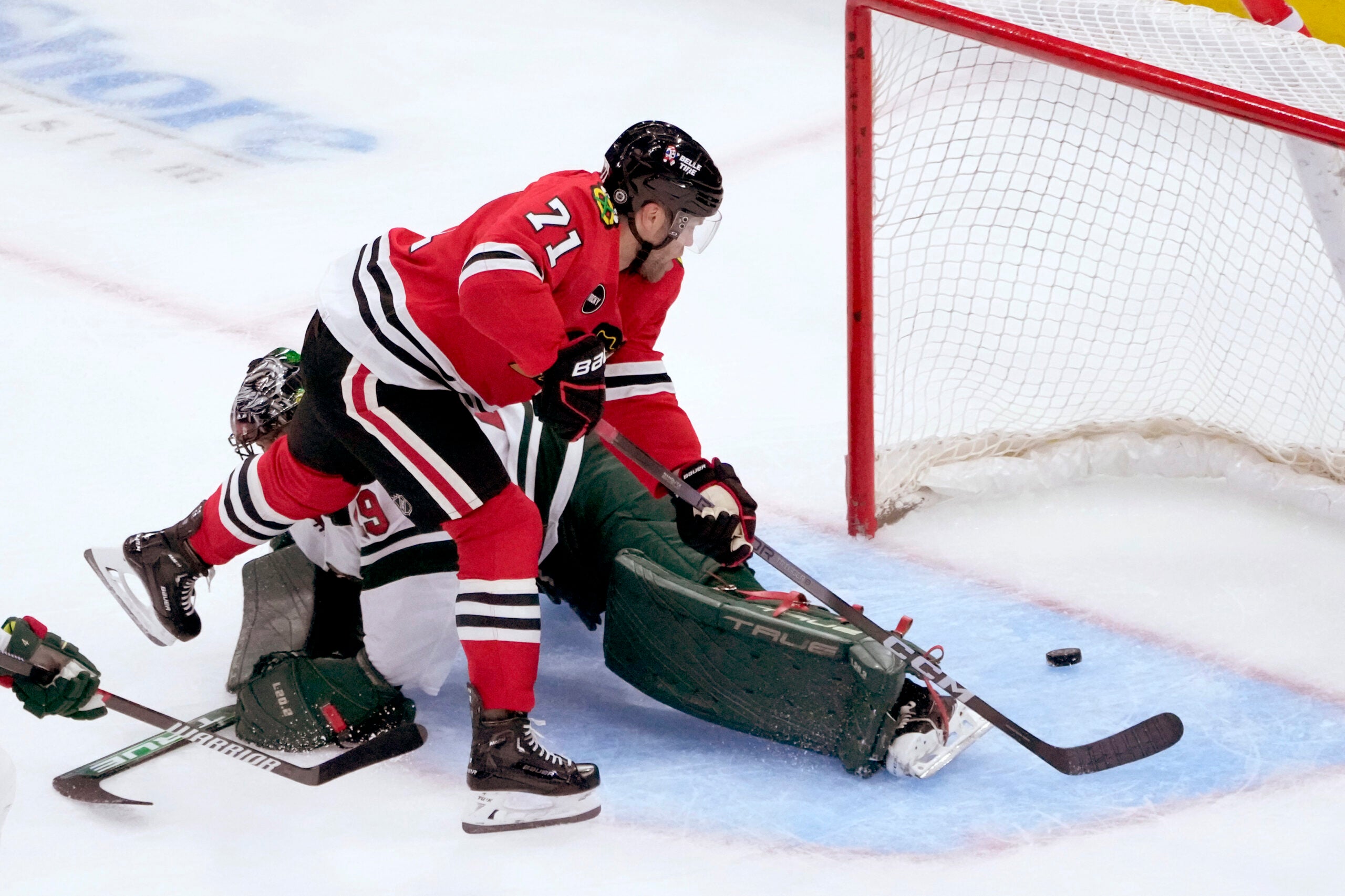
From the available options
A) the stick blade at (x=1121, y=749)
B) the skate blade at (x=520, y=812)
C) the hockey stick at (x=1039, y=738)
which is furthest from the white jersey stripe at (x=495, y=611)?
the stick blade at (x=1121, y=749)

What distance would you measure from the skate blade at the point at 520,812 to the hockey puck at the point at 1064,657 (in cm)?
94

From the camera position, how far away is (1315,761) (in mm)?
2311

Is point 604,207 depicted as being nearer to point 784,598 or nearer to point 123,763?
point 784,598

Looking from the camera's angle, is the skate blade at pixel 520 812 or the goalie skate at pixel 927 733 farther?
the goalie skate at pixel 927 733

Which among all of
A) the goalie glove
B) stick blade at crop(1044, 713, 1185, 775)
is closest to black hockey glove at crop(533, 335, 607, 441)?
the goalie glove

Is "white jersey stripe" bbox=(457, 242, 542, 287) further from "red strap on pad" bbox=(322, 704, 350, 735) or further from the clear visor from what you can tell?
"red strap on pad" bbox=(322, 704, 350, 735)

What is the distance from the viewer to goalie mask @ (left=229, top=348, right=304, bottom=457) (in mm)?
2650

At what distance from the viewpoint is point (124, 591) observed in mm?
2623

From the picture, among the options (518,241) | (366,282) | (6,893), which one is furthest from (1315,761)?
(6,893)

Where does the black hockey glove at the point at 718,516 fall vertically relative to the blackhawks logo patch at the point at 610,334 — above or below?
below

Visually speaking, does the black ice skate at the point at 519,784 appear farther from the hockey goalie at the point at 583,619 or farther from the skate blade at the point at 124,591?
the skate blade at the point at 124,591

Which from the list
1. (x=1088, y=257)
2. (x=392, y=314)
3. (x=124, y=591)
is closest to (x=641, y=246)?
(x=392, y=314)

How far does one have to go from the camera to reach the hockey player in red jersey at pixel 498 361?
2111 mm

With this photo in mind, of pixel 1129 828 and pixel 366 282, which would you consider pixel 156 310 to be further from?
pixel 1129 828
